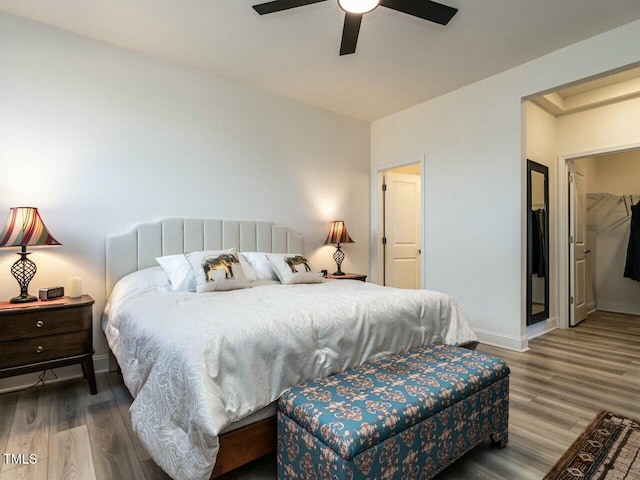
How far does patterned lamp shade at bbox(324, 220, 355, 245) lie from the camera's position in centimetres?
423

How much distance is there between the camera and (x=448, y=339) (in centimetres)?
227

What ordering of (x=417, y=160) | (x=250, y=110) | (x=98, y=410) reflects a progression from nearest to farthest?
(x=98, y=410) → (x=250, y=110) → (x=417, y=160)

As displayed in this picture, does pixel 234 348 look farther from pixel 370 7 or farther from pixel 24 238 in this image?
pixel 370 7

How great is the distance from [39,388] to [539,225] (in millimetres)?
4970

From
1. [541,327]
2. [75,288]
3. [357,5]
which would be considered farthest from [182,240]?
[541,327]

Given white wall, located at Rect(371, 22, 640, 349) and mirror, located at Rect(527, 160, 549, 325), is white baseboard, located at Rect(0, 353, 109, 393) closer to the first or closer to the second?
white wall, located at Rect(371, 22, 640, 349)

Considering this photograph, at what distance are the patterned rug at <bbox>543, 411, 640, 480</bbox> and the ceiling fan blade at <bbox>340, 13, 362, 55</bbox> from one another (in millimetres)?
2663

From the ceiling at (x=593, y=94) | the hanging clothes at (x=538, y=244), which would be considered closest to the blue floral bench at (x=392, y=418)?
the hanging clothes at (x=538, y=244)

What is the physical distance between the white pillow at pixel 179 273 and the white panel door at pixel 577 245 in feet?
14.3

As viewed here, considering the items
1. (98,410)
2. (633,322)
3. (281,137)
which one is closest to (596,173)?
(633,322)

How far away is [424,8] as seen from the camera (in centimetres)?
214

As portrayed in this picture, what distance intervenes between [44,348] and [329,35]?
3.07 meters

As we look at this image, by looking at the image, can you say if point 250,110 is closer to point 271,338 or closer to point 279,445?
point 271,338

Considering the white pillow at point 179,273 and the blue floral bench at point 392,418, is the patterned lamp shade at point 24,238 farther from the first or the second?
the blue floral bench at point 392,418
